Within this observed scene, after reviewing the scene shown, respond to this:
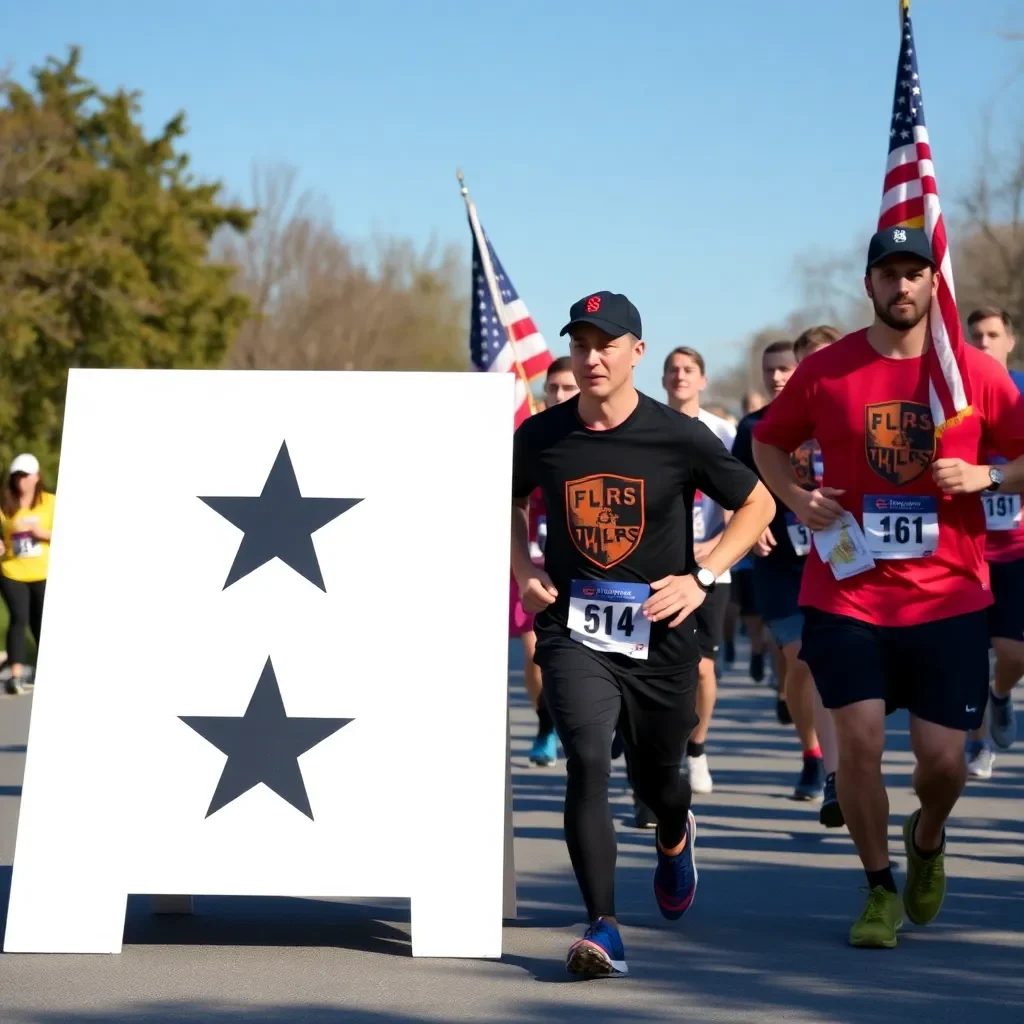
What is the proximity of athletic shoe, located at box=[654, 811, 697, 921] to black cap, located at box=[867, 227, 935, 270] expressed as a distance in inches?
74.1

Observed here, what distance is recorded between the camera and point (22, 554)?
16125mm

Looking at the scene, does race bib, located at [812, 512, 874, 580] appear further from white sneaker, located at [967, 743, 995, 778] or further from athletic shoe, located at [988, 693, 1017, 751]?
athletic shoe, located at [988, 693, 1017, 751]

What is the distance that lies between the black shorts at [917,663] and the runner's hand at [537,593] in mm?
938

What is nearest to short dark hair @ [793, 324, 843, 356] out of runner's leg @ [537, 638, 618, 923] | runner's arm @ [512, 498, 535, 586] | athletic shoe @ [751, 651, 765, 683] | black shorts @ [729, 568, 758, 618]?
runner's arm @ [512, 498, 535, 586]

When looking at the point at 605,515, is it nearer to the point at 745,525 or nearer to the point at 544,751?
the point at 745,525

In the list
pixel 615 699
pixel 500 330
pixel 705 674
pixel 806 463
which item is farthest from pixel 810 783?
pixel 500 330

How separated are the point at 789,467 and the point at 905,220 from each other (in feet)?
3.37

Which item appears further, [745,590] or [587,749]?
→ [745,590]

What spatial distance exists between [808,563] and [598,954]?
1645 millimetres

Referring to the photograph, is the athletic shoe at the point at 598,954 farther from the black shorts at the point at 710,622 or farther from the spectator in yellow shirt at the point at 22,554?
the spectator in yellow shirt at the point at 22,554

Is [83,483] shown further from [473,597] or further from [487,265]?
[487,265]

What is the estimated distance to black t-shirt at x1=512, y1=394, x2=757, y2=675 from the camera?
579cm

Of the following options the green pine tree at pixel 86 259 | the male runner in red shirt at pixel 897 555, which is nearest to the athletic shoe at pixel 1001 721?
the male runner in red shirt at pixel 897 555

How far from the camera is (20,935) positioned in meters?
5.64
